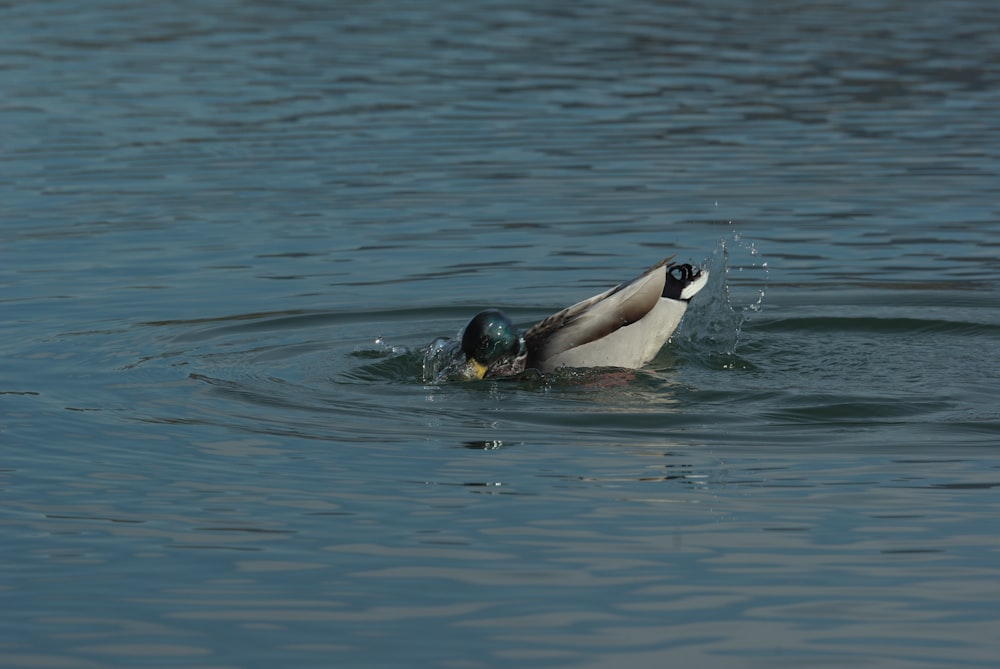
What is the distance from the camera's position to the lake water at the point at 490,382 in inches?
288

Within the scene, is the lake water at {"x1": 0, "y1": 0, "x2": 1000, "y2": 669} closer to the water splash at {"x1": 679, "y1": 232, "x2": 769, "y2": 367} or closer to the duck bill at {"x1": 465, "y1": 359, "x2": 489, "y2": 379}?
the water splash at {"x1": 679, "y1": 232, "x2": 769, "y2": 367}

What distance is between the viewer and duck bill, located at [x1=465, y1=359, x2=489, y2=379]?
469 inches

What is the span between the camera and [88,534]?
27.3 ft

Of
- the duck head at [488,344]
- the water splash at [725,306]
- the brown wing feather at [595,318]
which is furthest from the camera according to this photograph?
the water splash at [725,306]

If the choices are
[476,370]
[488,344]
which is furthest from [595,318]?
[476,370]

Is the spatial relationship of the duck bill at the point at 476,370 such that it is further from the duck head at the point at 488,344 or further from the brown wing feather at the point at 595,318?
the brown wing feather at the point at 595,318

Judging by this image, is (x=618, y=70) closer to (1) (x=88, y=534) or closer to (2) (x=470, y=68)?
(2) (x=470, y=68)

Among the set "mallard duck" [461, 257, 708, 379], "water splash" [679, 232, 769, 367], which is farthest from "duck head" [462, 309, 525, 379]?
"water splash" [679, 232, 769, 367]

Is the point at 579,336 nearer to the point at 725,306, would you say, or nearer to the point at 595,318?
the point at 595,318

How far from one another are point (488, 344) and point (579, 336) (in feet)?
2.02

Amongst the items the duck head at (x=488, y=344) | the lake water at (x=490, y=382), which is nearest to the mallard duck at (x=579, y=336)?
the duck head at (x=488, y=344)

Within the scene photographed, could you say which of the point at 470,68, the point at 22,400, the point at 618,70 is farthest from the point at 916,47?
the point at 22,400

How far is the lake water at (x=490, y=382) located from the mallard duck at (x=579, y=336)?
217 mm

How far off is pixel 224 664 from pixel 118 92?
18153 mm
